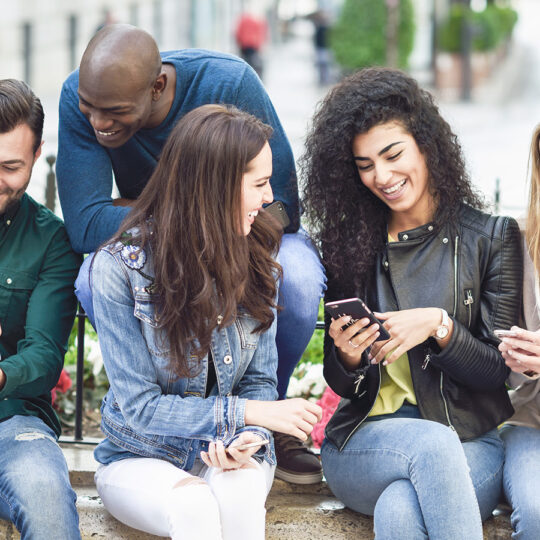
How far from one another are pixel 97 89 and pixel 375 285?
1123mm

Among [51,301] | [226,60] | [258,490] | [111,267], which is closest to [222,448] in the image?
[258,490]

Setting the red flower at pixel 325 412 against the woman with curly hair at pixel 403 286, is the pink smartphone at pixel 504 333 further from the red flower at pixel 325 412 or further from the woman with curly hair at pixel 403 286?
the red flower at pixel 325 412

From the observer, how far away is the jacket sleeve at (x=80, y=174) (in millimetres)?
3100

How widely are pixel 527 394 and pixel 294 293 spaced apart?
853 millimetres

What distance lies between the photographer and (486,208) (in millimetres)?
3156

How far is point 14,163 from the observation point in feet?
9.59

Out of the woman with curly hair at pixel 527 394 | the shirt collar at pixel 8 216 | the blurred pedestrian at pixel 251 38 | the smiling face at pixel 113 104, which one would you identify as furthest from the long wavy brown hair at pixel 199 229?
the blurred pedestrian at pixel 251 38

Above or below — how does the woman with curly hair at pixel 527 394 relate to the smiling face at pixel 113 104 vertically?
below

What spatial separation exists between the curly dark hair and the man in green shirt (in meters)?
0.89

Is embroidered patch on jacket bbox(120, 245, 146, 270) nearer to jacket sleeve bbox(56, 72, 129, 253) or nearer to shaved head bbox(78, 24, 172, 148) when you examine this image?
jacket sleeve bbox(56, 72, 129, 253)

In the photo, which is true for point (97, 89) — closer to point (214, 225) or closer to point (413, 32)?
point (214, 225)

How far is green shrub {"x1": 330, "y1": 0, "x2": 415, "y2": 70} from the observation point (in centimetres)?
2191

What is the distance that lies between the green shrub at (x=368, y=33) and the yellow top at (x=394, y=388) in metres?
19.6

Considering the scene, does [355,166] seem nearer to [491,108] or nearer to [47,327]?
[47,327]
